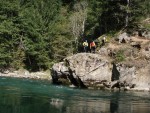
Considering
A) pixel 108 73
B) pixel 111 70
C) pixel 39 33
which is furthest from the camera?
pixel 39 33

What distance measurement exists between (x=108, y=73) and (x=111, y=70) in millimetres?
733

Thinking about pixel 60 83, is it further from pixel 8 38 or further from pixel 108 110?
pixel 8 38

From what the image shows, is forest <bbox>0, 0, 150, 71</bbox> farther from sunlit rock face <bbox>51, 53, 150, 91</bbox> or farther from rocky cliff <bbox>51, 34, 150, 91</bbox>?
sunlit rock face <bbox>51, 53, 150, 91</bbox>

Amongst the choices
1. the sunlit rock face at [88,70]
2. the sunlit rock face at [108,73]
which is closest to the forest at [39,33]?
the sunlit rock face at [88,70]

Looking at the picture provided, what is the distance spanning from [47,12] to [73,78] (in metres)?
46.0

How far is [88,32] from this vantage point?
9156 centimetres

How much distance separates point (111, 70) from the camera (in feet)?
184

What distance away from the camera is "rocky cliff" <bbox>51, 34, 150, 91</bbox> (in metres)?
55.3

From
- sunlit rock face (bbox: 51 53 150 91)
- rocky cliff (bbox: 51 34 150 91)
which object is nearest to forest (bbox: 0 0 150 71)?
rocky cliff (bbox: 51 34 150 91)

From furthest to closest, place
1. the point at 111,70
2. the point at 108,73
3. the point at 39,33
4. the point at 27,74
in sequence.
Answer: the point at 39,33 → the point at 27,74 → the point at 111,70 → the point at 108,73

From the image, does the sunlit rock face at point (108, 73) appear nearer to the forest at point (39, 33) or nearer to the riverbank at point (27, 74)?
the riverbank at point (27, 74)

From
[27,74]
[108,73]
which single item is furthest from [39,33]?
[108,73]

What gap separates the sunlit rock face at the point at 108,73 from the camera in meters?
55.3

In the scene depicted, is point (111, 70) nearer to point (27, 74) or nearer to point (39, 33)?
point (27, 74)
